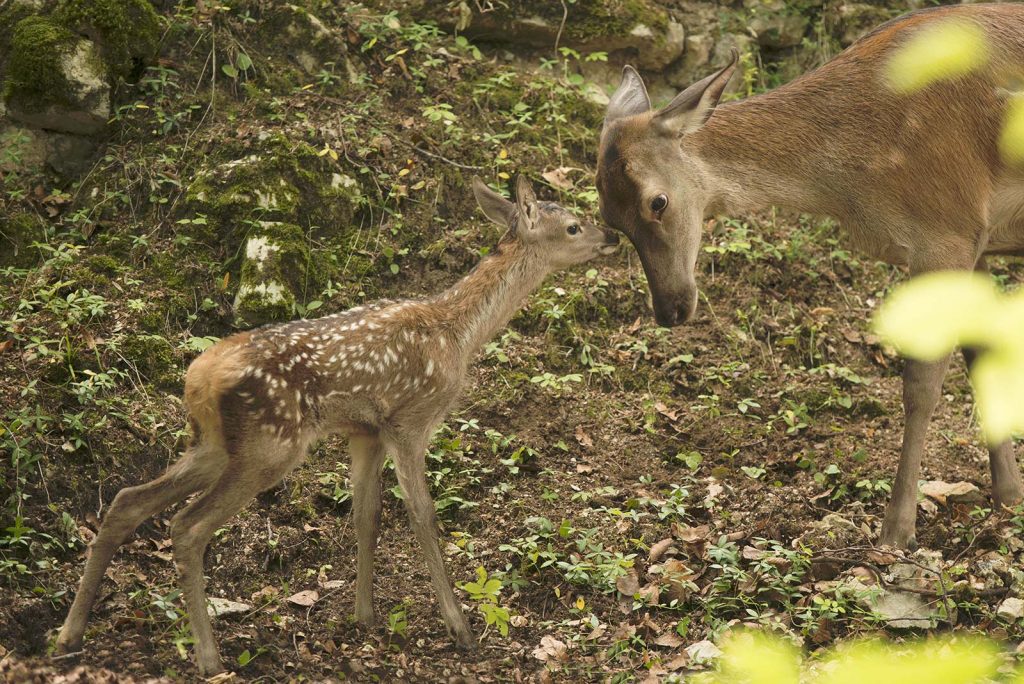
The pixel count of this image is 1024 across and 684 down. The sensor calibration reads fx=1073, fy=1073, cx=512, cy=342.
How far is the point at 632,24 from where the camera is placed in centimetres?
922

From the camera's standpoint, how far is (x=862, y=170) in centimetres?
593

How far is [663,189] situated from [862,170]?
1.09 meters

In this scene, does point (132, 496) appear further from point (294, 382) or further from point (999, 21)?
point (999, 21)

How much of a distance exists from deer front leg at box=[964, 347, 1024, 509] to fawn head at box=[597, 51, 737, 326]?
1.75 m

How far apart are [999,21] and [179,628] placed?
213 inches

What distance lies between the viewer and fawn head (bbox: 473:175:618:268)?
6254mm

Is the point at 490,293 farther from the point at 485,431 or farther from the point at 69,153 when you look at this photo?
the point at 69,153

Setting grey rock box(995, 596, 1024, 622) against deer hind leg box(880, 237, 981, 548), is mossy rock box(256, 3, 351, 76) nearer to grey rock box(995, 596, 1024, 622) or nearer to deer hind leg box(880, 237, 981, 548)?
deer hind leg box(880, 237, 981, 548)

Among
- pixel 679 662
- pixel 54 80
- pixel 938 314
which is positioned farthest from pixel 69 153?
pixel 938 314

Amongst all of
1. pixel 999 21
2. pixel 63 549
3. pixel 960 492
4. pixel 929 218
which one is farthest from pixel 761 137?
pixel 63 549

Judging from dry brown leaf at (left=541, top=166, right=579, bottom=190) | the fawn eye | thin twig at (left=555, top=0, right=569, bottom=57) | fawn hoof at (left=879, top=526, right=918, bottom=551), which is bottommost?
fawn hoof at (left=879, top=526, right=918, bottom=551)

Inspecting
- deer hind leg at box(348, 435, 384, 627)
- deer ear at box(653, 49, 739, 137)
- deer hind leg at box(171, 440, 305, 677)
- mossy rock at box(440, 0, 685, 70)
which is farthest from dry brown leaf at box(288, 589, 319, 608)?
mossy rock at box(440, 0, 685, 70)

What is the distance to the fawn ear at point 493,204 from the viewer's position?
6.30 meters

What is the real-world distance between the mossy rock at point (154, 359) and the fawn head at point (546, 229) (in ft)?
6.96
